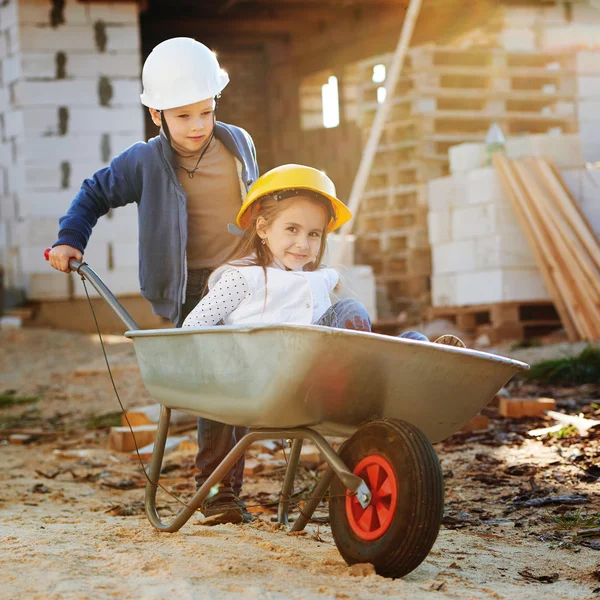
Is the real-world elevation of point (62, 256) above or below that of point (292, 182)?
below

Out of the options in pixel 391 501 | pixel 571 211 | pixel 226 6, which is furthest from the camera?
pixel 226 6

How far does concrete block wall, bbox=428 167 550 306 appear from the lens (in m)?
7.77

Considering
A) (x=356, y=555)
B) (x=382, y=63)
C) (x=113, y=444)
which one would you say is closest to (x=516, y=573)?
(x=356, y=555)

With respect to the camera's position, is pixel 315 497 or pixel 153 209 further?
pixel 153 209

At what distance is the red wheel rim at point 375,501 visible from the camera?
2.25 metres

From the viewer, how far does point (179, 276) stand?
122 inches

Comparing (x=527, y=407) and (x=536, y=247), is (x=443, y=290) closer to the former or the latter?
(x=536, y=247)

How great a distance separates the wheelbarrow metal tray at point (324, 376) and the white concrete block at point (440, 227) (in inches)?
228

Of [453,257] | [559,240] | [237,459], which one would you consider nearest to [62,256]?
[237,459]

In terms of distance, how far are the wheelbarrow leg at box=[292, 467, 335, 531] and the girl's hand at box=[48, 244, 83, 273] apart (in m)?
1.02

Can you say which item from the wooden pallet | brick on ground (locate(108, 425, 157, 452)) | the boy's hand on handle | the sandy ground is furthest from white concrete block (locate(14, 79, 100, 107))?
the boy's hand on handle

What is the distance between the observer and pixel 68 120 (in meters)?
9.05

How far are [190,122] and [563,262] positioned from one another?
498cm

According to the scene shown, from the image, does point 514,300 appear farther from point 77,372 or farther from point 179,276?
point 179,276
